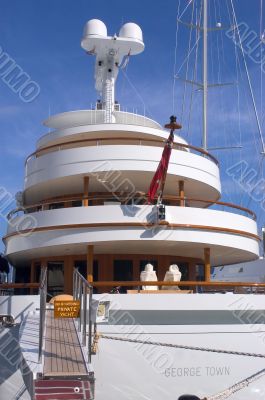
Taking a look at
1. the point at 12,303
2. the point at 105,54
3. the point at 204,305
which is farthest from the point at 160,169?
the point at 105,54

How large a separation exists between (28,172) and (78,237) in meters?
4.21

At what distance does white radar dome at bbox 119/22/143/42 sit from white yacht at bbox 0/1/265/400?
3.06m

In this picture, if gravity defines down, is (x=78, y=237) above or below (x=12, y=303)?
above

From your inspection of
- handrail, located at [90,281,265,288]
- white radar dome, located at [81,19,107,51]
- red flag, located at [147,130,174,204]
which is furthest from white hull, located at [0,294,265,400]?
white radar dome, located at [81,19,107,51]

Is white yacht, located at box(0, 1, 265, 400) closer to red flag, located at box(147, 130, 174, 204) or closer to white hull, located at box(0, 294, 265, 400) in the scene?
white hull, located at box(0, 294, 265, 400)

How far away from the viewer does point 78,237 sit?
13.9 metres

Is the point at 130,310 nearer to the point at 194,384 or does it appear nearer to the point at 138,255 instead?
the point at 194,384

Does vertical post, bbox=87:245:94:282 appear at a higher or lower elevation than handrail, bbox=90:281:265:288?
higher

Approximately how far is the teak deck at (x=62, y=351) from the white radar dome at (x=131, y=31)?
13646 millimetres

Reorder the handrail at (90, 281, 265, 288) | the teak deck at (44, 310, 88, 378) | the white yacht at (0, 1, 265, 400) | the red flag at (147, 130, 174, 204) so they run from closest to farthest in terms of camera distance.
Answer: the teak deck at (44, 310, 88, 378)
the white yacht at (0, 1, 265, 400)
the handrail at (90, 281, 265, 288)
the red flag at (147, 130, 174, 204)

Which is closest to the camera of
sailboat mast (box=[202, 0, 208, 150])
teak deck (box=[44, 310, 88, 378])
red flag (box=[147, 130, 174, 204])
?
teak deck (box=[44, 310, 88, 378])

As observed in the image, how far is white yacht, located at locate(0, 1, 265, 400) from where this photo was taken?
432 inches

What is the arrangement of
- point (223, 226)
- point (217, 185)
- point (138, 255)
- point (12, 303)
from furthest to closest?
point (217, 185)
point (138, 255)
point (223, 226)
point (12, 303)

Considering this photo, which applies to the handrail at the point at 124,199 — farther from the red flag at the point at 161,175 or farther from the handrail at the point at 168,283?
the handrail at the point at 168,283
